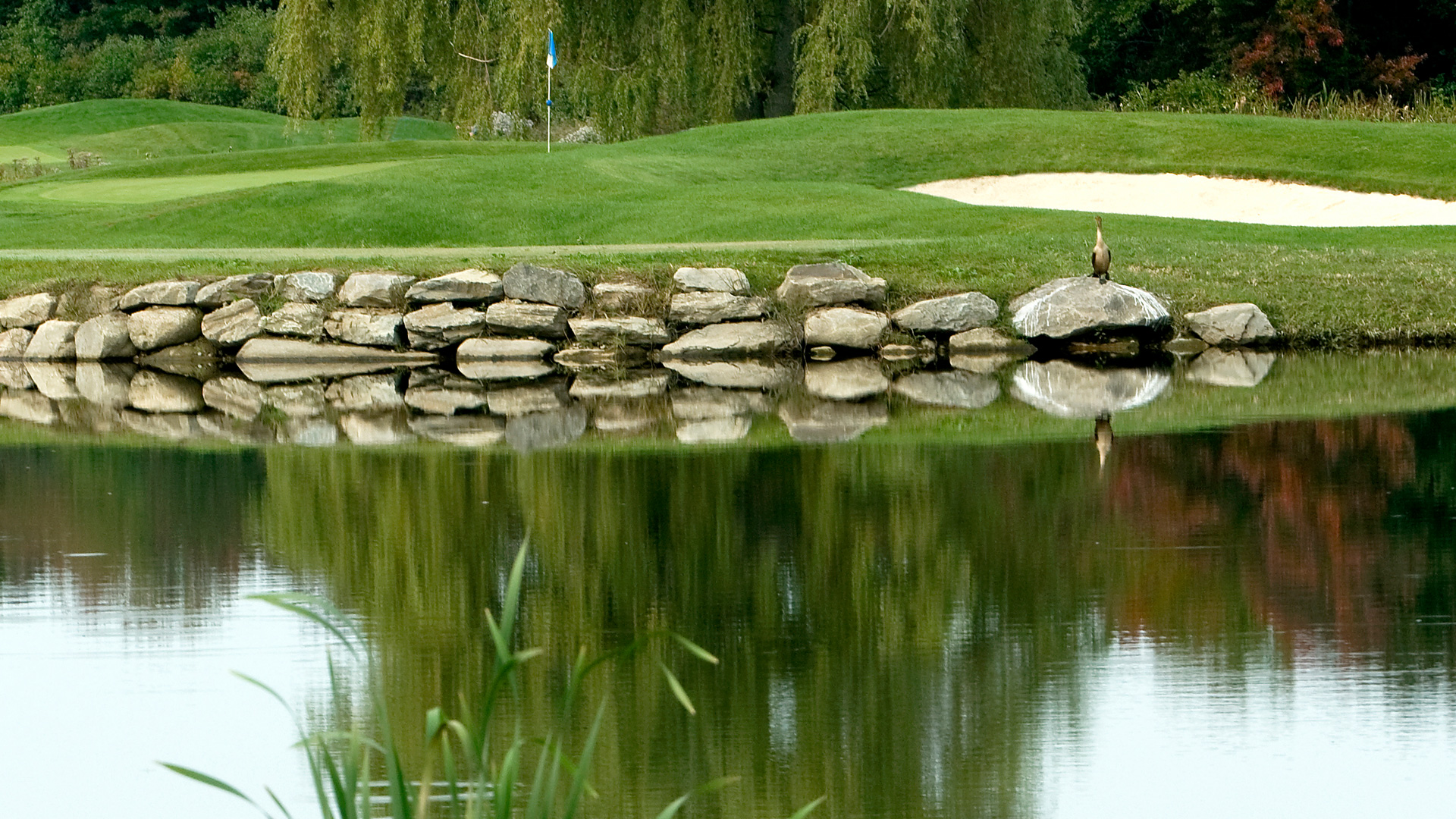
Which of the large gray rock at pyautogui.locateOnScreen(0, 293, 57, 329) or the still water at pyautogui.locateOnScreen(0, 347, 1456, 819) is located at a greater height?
the large gray rock at pyautogui.locateOnScreen(0, 293, 57, 329)

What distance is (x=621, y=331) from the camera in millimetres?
14484

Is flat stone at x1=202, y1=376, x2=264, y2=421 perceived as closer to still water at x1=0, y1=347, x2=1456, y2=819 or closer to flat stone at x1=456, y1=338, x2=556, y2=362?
flat stone at x1=456, y1=338, x2=556, y2=362

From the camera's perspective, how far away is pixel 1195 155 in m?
21.8

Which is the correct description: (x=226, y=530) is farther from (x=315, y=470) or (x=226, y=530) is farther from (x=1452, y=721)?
(x=1452, y=721)

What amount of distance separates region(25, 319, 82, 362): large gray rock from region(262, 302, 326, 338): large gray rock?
5.71 feet

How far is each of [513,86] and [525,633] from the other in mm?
21117

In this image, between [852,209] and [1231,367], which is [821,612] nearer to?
[1231,367]

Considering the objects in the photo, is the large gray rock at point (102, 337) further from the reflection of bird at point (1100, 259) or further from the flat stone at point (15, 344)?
the reflection of bird at point (1100, 259)

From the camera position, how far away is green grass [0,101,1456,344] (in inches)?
593

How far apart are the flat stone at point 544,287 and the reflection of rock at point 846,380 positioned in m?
2.14

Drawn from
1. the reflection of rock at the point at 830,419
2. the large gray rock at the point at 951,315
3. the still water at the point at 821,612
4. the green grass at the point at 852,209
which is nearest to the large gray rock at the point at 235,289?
the green grass at the point at 852,209

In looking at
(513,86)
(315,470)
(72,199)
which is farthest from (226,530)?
(513,86)

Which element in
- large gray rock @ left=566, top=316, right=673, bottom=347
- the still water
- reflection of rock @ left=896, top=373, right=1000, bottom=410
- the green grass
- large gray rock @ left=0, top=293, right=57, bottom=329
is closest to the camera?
the still water

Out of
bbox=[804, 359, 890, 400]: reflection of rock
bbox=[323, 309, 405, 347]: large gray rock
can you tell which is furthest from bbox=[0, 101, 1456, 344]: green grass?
bbox=[804, 359, 890, 400]: reflection of rock
